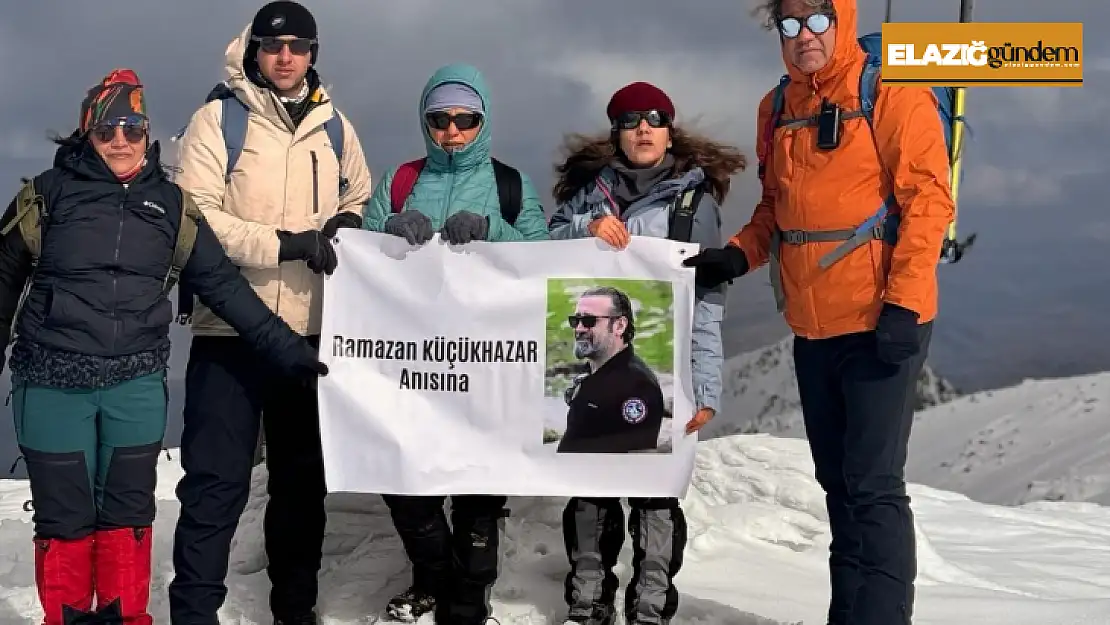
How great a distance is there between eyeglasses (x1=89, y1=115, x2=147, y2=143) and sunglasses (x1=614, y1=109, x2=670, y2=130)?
1999mm

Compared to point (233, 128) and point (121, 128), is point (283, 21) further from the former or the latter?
point (121, 128)

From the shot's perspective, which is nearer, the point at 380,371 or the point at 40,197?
the point at 40,197

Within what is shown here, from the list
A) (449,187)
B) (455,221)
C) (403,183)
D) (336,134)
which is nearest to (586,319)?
(455,221)

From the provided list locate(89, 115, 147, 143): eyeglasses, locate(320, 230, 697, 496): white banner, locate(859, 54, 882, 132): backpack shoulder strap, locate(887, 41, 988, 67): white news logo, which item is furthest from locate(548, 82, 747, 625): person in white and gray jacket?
locate(89, 115, 147, 143): eyeglasses

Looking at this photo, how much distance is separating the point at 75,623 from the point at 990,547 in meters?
6.91

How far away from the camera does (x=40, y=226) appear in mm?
3611

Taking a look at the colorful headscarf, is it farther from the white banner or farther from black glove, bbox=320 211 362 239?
the white banner

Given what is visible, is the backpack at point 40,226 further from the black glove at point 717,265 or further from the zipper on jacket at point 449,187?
Answer: the black glove at point 717,265

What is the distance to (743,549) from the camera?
6449 mm

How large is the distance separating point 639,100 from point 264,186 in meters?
1.68

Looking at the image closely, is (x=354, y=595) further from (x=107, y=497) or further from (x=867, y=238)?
(x=867, y=238)

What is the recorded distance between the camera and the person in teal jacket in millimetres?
4066

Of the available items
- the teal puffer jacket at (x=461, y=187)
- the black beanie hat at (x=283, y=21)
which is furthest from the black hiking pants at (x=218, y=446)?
the black beanie hat at (x=283, y=21)

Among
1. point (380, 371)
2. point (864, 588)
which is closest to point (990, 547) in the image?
point (864, 588)
